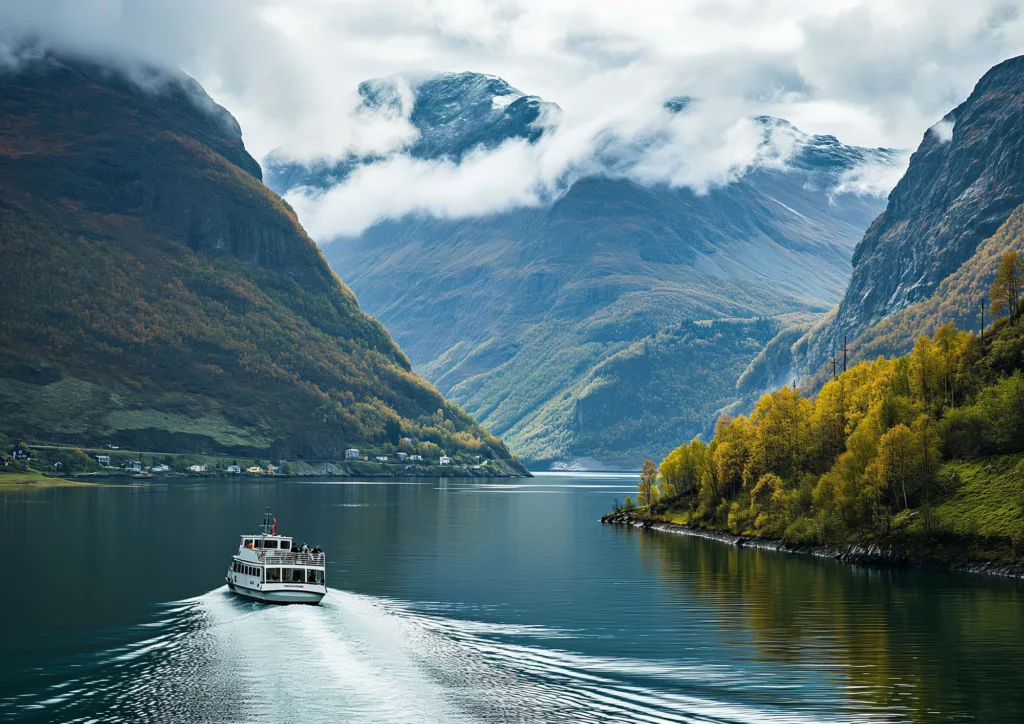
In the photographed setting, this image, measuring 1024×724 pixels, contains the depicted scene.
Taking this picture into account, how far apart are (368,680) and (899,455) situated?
307 ft

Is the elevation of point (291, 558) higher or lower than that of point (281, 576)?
higher

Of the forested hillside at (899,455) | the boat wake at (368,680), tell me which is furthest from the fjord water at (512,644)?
the forested hillside at (899,455)

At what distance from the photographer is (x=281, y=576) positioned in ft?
338

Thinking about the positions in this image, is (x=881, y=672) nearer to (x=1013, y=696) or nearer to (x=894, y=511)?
(x=1013, y=696)

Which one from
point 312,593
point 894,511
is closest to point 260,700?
point 312,593

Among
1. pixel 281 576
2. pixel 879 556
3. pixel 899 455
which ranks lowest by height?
pixel 281 576

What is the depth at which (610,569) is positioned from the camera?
457 feet

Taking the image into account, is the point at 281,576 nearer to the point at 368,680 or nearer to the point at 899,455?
the point at 368,680

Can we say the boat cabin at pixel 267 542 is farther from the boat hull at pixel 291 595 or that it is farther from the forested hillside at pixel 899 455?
the forested hillside at pixel 899 455

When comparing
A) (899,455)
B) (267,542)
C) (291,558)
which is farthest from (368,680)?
(899,455)

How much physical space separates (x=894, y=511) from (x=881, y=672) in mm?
75723

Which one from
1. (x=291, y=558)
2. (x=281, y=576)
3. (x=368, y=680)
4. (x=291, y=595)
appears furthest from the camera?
(x=291, y=558)

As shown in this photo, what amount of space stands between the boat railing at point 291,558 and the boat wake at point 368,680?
12.9m

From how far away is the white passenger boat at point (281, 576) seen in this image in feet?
334
